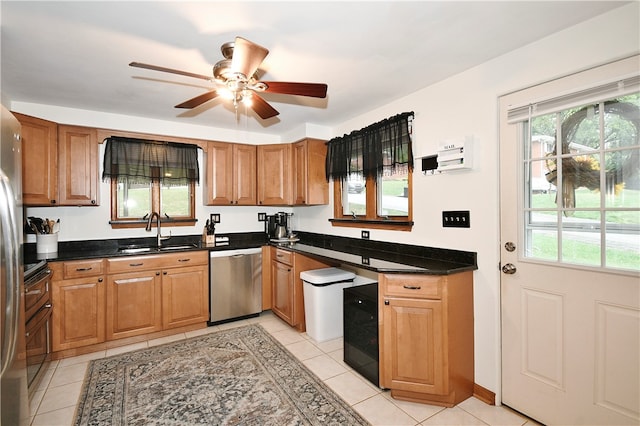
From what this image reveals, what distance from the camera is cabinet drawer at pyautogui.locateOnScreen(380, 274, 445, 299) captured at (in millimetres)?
2148

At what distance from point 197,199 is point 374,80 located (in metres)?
2.69

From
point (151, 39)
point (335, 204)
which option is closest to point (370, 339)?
point (335, 204)

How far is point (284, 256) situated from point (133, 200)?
191 centimetres

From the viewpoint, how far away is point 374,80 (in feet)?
8.32

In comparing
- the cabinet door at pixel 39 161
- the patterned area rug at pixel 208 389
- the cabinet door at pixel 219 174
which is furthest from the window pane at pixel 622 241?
the cabinet door at pixel 39 161

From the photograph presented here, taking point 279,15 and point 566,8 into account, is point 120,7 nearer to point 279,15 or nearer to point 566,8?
point 279,15

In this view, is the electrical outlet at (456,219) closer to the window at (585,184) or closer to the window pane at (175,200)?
the window at (585,184)

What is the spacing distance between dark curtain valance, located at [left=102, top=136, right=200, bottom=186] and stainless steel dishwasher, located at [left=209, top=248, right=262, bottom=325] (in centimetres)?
111

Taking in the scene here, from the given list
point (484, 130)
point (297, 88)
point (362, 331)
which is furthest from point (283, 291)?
point (484, 130)

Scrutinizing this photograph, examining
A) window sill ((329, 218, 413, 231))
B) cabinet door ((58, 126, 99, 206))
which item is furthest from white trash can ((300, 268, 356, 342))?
cabinet door ((58, 126, 99, 206))

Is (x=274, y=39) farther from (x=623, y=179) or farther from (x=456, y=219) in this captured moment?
(x=623, y=179)

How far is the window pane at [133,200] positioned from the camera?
3588mm

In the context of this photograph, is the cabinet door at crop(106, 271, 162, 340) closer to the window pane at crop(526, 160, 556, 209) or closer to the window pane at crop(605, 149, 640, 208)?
the window pane at crop(526, 160, 556, 209)

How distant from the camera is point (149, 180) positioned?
367 centimetres
